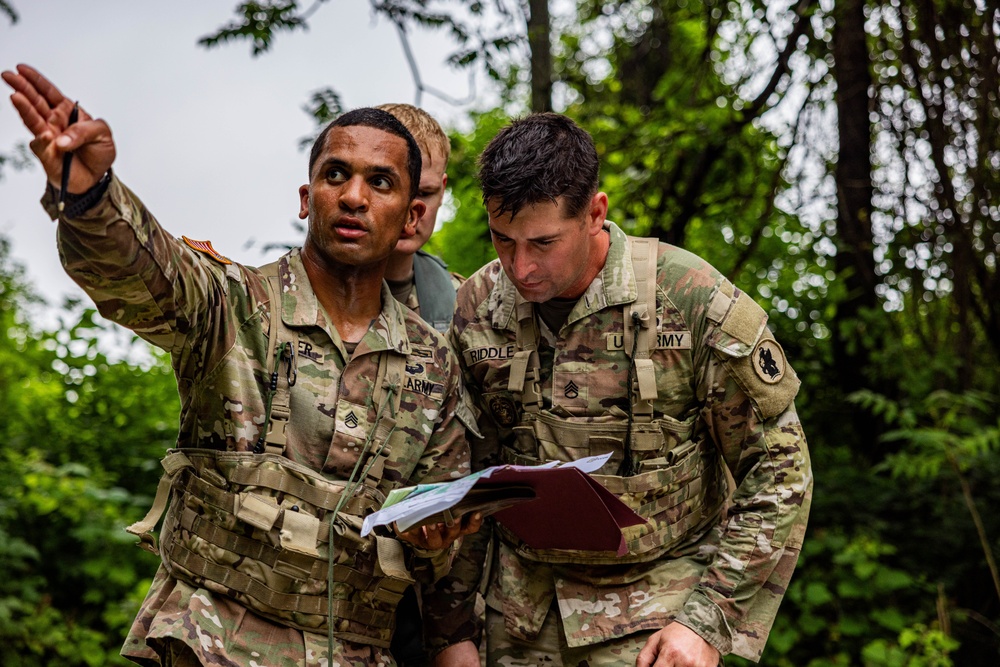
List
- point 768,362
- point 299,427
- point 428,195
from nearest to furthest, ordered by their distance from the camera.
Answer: point 299,427, point 768,362, point 428,195

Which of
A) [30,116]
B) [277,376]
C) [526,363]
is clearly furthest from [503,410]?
[30,116]

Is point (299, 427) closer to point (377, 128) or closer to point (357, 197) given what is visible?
point (357, 197)

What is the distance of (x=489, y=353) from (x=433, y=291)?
2.41 ft

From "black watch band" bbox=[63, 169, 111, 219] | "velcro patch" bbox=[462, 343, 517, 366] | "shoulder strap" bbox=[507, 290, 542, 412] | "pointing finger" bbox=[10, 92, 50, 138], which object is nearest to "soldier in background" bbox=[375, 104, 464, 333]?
"velcro patch" bbox=[462, 343, 517, 366]

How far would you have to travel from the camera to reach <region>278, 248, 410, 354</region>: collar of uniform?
106 inches

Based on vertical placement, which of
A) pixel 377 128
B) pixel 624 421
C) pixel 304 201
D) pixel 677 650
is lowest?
pixel 677 650

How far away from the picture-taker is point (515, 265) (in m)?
2.80

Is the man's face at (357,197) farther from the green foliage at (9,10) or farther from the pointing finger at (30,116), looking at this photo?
the green foliage at (9,10)

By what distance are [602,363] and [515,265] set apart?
0.41 meters

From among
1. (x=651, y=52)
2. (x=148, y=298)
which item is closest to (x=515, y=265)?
(x=148, y=298)

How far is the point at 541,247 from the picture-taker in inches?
111

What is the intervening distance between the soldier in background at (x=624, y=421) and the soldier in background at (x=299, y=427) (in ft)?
0.88

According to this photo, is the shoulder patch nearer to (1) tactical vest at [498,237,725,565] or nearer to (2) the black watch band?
(2) the black watch band

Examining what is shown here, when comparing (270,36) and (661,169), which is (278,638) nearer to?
(270,36)
